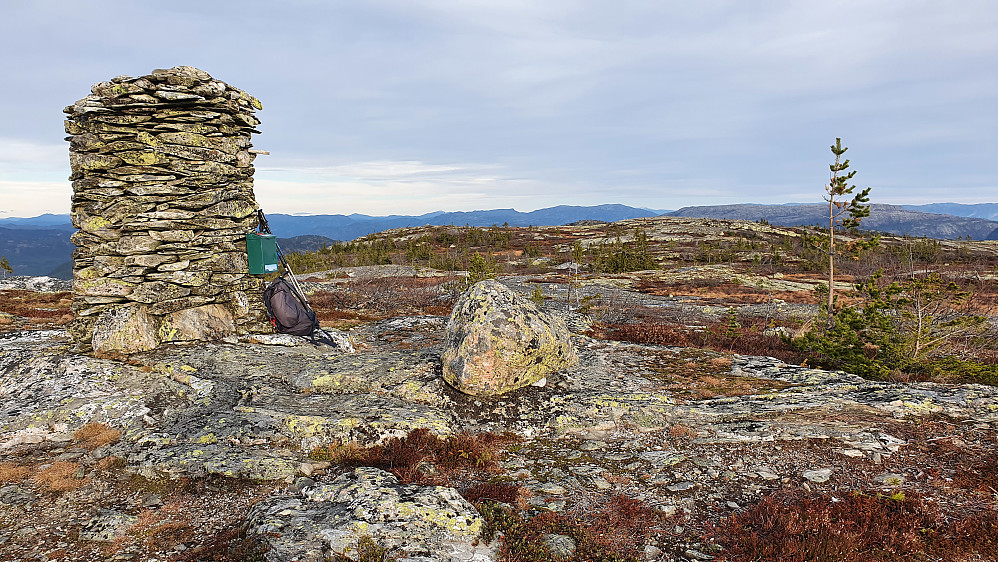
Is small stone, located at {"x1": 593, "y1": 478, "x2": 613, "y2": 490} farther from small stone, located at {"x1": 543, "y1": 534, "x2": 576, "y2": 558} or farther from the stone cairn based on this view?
the stone cairn

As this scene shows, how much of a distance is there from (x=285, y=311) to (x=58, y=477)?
7139 millimetres

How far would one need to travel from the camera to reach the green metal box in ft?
43.2

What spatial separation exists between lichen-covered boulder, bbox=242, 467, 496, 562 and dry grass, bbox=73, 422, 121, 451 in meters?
3.86

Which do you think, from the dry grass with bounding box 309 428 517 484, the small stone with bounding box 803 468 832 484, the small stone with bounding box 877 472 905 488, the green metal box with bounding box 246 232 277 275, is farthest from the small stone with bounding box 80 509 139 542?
the small stone with bounding box 877 472 905 488

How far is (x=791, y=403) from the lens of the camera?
941 cm

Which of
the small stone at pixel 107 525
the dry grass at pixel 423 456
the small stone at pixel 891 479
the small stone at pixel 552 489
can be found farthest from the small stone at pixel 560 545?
the small stone at pixel 107 525

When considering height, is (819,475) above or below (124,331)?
below

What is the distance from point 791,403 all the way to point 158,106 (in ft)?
54.0

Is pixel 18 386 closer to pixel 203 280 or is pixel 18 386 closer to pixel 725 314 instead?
pixel 203 280

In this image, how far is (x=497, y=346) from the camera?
961cm

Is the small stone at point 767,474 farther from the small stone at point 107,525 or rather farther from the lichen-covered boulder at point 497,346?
the small stone at point 107,525

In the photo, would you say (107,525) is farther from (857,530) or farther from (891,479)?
(891,479)

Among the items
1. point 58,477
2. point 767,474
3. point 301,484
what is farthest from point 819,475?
point 58,477

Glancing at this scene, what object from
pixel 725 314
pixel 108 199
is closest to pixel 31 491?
pixel 108 199
